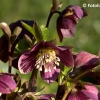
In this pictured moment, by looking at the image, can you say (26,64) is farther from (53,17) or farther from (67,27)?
(53,17)

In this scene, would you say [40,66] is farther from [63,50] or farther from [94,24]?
[94,24]

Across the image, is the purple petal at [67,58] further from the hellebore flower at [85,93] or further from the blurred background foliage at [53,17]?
the blurred background foliage at [53,17]

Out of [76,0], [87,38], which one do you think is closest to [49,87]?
[87,38]

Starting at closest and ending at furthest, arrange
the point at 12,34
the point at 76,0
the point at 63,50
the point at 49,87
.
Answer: the point at 63,50 → the point at 12,34 → the point at 49,87 → the point at 76,0

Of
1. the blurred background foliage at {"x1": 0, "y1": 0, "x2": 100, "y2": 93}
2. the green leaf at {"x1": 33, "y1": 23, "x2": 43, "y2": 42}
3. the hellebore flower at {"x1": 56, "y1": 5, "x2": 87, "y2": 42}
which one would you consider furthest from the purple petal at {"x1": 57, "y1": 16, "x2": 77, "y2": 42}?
the blurred background foliage at {"x1": 0, "y1": 0, "x2": 100, "y2": 93}

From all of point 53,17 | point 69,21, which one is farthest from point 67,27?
point 53,17

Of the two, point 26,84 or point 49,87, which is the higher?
point 26,84
